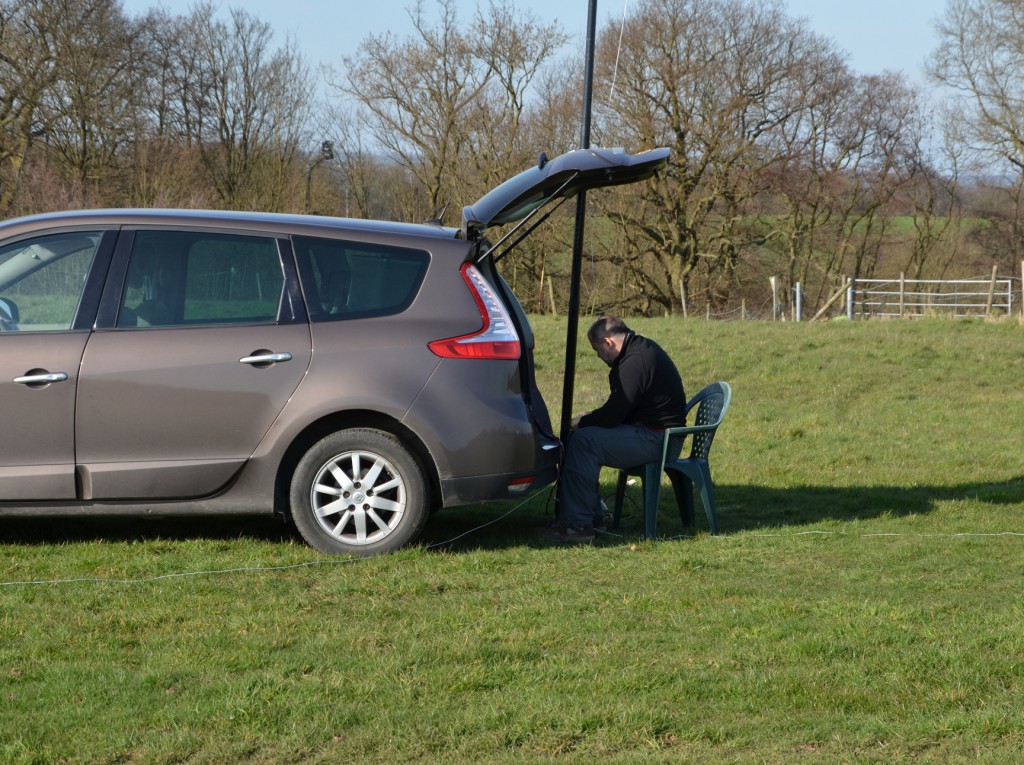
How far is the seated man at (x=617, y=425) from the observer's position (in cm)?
697

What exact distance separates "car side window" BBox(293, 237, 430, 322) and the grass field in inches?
51.6

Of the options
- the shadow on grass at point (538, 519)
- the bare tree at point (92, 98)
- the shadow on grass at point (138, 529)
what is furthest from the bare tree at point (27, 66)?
the shadow on grass at point (538, 519)

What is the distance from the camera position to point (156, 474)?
6.12 meters

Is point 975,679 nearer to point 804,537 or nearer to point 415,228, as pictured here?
point 804,537

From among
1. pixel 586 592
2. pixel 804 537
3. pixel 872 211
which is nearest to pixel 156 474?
pixel 586 592

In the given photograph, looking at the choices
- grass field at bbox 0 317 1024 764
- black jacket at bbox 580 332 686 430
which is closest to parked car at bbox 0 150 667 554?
grass field at bbox 0 317 1024 764

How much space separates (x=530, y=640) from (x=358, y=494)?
1776mm

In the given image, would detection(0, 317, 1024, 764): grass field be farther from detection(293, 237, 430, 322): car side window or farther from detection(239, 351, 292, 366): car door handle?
detection(293, 237, 430, 322): car side window

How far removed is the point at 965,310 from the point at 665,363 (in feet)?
106

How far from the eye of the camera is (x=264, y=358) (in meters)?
6.12

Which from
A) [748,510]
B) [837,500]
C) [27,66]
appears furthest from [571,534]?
[27,66]

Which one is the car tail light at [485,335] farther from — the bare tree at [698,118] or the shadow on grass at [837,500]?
the bare tree at [698,118]

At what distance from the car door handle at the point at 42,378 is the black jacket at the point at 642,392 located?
3001mm

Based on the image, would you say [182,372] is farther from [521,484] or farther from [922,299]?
[922,299]
